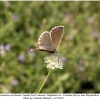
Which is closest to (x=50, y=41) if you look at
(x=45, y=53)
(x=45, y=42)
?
(x=45, y=42)

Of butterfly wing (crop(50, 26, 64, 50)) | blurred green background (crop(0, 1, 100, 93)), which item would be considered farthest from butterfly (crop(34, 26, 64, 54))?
blurred green background (crop(0, 1, 100, 93))

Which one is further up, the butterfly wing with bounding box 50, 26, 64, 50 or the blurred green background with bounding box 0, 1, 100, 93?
the butterfly wing with bounding box 50, 26, 64, 50

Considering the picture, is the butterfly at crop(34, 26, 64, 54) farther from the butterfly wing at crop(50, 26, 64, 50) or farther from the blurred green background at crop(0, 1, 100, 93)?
the blurred green background at crop(0, 1, 100, 93)

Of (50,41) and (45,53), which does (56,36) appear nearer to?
(50,41)

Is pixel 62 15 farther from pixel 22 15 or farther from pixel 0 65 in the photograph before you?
pixel 0 65

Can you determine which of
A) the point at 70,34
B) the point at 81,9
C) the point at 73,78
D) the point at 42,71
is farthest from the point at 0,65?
the point at 81,9

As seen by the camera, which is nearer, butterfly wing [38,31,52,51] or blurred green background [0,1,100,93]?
butterfly wing [38,31,52,51]
